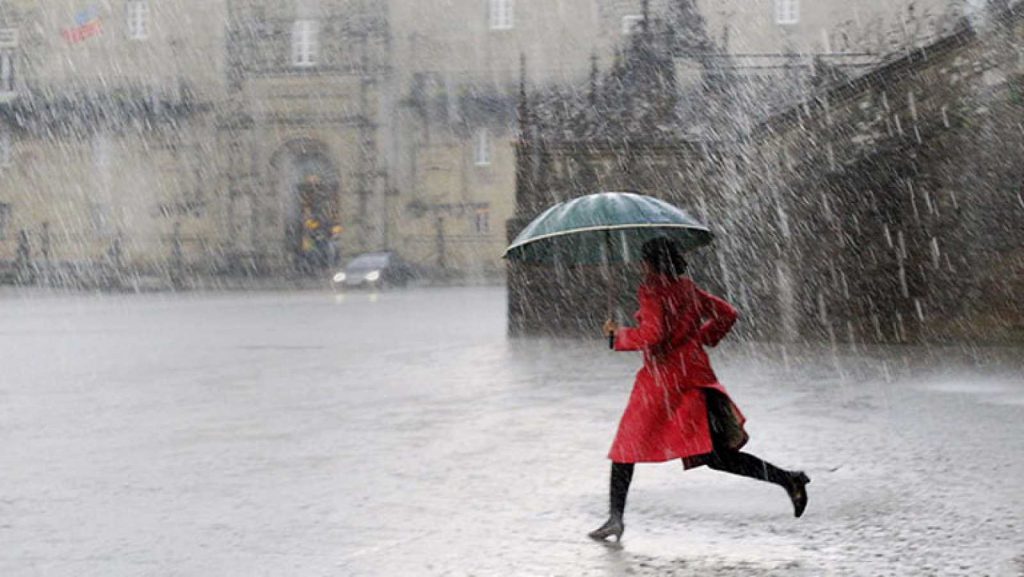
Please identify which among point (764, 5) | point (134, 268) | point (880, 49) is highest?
point (764, 5)

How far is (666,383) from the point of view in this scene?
22.5 ft

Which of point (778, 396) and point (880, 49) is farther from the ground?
point (880, 49)

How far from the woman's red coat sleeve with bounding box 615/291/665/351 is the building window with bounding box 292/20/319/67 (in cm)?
5281

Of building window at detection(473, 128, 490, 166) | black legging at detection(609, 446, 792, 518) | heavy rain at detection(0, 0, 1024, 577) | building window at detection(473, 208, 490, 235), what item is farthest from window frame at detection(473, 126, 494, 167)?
black legging at detection(609, 446, 792, 518)

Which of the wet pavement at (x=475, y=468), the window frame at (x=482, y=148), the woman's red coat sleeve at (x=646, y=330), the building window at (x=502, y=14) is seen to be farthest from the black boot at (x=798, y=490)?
the building window at (x=502, y=14)

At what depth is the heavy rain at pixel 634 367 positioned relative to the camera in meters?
6.88

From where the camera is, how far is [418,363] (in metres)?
17.4

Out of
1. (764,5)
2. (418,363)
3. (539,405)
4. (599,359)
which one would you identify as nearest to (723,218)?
(599,359)

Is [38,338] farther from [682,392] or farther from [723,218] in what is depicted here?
[682,392]

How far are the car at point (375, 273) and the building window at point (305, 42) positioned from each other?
11.2 metres

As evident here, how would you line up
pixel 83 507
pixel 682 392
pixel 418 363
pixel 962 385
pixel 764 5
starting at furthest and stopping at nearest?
pixel 764 5 < pixel 418 363 < pixel 962 385 < pixel 83 507 < pixel 682 392

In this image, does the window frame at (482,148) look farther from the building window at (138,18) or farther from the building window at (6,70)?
the building window at (6,70)

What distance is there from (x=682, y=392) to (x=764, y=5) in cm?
5227

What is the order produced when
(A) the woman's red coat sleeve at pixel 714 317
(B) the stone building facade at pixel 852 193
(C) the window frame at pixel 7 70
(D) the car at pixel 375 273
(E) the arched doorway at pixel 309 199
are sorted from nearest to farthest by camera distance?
(A) the woman's red coat sleeve at pixel 714 317
(B) the stone building facade at pixel 852 193
(D) the car at pixel 375 273
(E) the arched doorway at pixel 309 199
(C) the window frame at pixel 7 70
